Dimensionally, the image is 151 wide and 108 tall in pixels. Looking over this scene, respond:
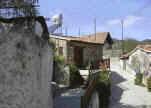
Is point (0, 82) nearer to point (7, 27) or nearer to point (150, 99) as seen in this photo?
point (7, 27)

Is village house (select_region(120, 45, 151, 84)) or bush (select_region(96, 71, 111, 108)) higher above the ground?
village house (select_region(120, 45, 151, 84))

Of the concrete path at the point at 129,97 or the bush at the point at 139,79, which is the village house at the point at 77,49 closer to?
the concrete path at the point at 129,97

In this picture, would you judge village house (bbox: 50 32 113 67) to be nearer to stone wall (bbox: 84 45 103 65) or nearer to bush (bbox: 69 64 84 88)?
stone wall (bbox: 84 45 103 65)

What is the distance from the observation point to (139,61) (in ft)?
57.8

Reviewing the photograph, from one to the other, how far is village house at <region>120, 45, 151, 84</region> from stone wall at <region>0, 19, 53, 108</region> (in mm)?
13173

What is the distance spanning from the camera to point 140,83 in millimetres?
15539

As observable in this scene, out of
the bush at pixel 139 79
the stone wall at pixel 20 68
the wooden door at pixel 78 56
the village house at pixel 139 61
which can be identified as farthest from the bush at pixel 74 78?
the village house at pixel 139 61

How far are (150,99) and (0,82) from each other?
11.6 metres

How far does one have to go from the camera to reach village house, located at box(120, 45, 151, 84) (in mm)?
15312

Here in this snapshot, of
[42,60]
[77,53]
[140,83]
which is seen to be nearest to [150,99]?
[140,83]

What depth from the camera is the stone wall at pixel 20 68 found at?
3602 mm

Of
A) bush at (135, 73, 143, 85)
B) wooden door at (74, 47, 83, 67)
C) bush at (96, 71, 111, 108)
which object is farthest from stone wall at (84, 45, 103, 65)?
bush at (96, 71, 111, 108)

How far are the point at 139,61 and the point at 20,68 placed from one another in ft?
53.7

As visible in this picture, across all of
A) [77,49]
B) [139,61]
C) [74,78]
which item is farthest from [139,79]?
[74,78]
